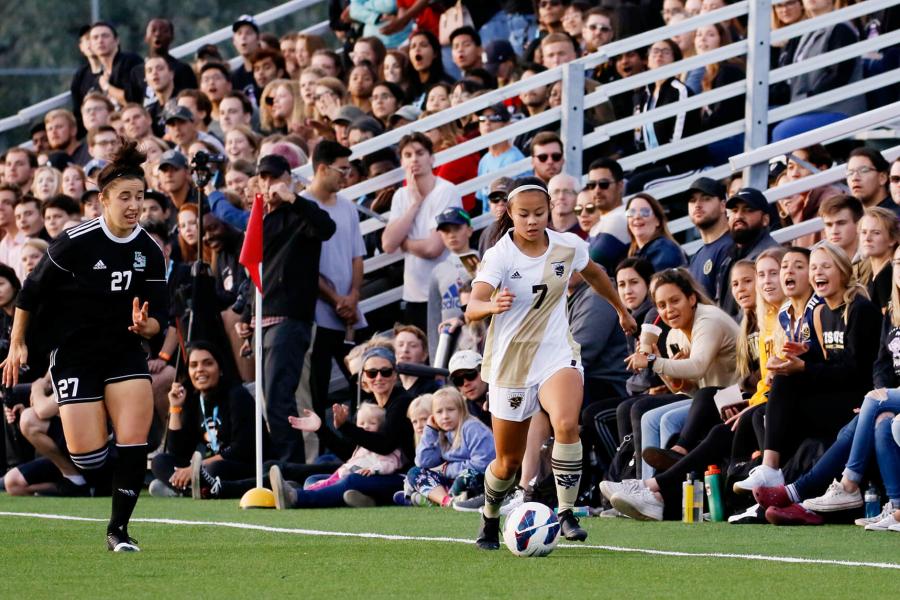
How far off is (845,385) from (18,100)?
1702 cm

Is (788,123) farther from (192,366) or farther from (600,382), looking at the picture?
(192,366)

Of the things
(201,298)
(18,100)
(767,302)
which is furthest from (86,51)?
(767,302)

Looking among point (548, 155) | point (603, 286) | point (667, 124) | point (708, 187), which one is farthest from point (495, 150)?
point (603, 286)

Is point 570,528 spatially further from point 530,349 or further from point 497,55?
point 497,55

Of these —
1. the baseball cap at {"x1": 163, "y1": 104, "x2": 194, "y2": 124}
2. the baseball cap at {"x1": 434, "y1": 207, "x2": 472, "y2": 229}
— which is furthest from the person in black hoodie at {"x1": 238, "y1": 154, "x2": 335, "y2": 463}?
the baseball cap at {"x1": 163, "y1": 104, "x2": 194, "y2": 124}

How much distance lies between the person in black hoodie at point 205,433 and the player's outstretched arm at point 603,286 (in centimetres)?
535

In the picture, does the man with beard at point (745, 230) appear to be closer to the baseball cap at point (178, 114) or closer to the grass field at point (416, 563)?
the grass field at point (416, 563)

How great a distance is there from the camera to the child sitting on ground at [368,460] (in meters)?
14.0

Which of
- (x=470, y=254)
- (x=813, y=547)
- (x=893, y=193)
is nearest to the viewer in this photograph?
(x=813, y=547)

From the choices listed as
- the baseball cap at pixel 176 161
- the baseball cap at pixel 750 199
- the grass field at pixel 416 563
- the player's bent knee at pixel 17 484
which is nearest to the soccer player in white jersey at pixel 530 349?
the grass field at pixel 416 563

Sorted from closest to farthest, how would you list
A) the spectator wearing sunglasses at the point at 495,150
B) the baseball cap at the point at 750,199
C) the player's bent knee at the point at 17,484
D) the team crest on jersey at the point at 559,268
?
1. the team crest on jersey at the point at 559,268
2. the baseball cap at the point at 750,199
3. the player's bent knee at the point at 17,484
4. the spectator wearing sunglasses at the point at 495,150

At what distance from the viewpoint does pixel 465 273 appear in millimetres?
14828

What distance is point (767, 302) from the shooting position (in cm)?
1195

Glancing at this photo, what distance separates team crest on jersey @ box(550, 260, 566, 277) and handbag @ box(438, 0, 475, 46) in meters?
10.2
